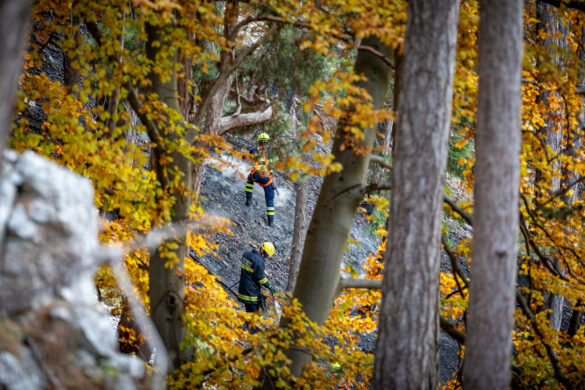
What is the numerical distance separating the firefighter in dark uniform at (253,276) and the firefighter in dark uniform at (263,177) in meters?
2.01

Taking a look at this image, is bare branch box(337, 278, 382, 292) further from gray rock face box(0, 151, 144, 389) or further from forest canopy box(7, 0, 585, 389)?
gray rock face box(0, 151, 144, 389)

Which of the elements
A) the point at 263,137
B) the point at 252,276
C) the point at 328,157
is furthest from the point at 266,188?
the point at 328,157

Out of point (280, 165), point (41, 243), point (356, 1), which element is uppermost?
point (356, 1)

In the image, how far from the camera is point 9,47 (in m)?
2.04

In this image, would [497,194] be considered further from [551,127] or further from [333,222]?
[551,127]

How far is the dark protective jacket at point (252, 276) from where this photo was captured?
26.2 ft

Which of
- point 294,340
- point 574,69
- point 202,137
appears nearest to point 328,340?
point 294,340

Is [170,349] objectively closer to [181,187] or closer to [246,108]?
[181,187]

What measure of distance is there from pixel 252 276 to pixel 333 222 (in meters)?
3.63

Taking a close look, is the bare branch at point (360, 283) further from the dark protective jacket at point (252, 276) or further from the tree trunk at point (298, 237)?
the tree trunk at point (298, 237)

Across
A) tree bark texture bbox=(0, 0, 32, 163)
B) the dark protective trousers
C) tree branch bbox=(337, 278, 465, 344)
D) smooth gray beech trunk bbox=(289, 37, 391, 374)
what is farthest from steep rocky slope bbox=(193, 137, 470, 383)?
tree bark texture bbox=(0, 0, 32, 163)

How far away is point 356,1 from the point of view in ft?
13.3

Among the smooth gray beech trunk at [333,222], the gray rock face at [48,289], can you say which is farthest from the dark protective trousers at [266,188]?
the gray rock face at [48,289]

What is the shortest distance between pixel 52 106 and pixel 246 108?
5093 millimetres
